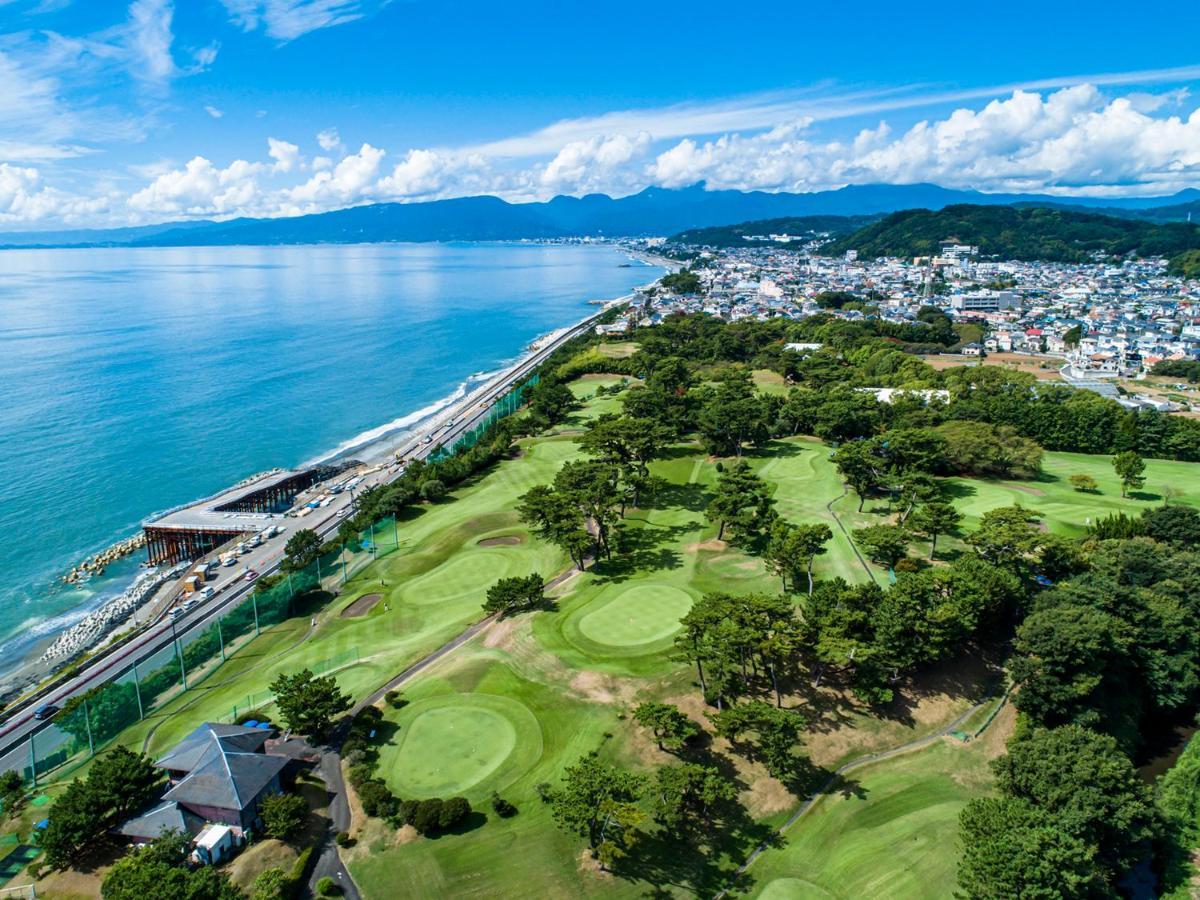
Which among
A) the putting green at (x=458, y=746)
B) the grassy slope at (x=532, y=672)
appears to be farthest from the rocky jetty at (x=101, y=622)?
the putting green at (x=458, y=746)

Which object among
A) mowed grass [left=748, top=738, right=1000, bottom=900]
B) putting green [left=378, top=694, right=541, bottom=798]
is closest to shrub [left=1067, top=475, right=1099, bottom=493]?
mowed grass [left=748, top=738, right=1000, bottom=900]

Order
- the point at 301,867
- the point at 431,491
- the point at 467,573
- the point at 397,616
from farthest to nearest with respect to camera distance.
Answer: the point at 431,491 → the point at 467,573 → the point at 397,616 → the point at 301,867

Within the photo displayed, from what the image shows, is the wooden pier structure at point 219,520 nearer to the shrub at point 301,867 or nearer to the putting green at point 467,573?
the putting green at point 467,573

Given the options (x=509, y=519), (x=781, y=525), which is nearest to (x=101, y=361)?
→ (x=509, y=519)

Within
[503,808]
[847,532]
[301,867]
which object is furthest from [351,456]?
[301,867]

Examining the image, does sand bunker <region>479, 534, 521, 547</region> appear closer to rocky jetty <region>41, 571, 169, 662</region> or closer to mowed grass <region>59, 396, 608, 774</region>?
mowed grass <region>59, 396, 608, 774</region>

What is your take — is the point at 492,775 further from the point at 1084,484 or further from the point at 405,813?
the point at 1084,484
